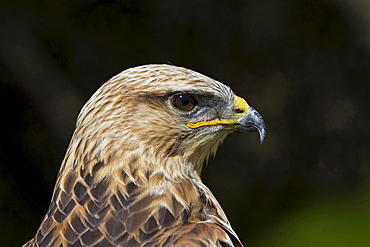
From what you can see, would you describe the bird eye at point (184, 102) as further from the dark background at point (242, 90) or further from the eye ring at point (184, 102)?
the dark background at point (242, 90)

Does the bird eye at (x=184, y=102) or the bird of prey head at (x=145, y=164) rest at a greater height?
the bird eye at (x=184, y=102)

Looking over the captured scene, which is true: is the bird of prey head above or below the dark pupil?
below

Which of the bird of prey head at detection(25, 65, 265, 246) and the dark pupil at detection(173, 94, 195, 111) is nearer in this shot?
the bird of prey head at detection(25, 65, 265, 246)

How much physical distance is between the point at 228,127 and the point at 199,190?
1.10 feet

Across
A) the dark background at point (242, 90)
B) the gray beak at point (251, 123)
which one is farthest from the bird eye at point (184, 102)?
the dark background at point (242, 90)

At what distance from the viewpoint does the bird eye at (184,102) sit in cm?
296

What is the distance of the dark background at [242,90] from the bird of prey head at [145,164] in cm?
254

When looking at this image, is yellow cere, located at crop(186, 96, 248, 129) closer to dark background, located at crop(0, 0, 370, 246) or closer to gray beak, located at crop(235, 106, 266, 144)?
gray beak, located at crop(235, 106, 266, 144)

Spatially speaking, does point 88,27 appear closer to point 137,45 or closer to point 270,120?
point 137,45

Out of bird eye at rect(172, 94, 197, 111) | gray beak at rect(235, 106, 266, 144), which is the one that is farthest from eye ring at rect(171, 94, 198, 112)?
gray beak at rect(235, 106, 266, 144)

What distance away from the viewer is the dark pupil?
116 inches

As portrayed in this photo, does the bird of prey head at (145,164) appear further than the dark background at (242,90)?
No

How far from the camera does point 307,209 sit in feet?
20.8

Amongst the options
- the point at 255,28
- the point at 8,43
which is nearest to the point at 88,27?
the point at 8,43
